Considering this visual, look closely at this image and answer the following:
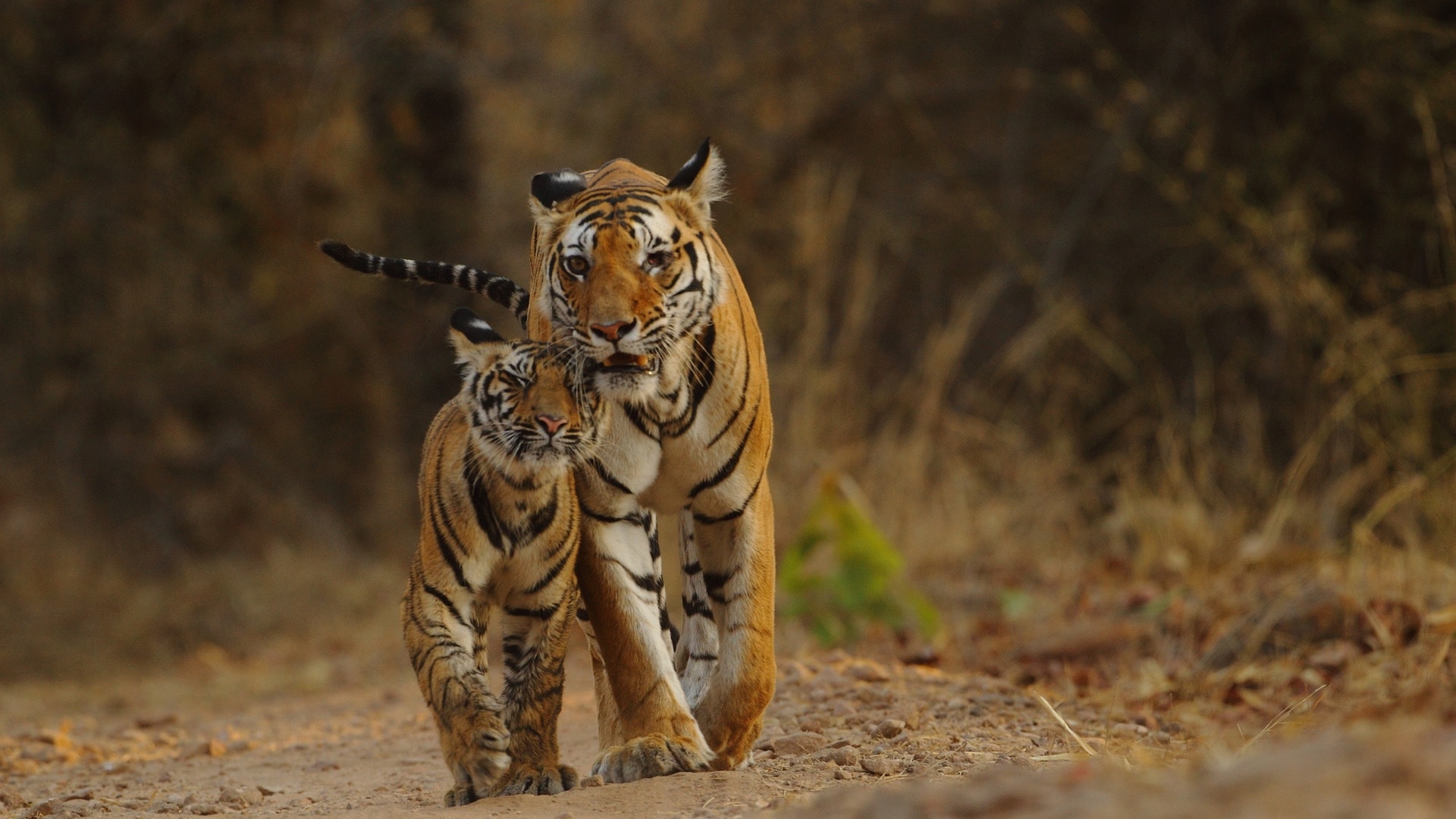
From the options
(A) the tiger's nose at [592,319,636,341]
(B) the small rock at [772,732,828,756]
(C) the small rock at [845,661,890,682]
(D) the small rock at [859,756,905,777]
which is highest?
(A) the tiger's nose at [592,319,636,341]

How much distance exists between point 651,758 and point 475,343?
1.19m

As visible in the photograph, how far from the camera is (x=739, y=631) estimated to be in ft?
13.6

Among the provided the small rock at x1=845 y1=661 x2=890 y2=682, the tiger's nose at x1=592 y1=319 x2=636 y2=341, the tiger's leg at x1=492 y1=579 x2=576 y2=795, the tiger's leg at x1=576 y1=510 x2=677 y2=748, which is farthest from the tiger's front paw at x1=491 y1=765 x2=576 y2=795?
the small rock at x1=845 y1=661 x2=890 y2=682

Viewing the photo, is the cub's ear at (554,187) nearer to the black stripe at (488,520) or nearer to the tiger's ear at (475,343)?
the tiger's ear at (475,343)

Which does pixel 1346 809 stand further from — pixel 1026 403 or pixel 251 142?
pixel 251 142

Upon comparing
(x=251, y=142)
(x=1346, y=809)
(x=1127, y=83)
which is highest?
(x=251, y=142)

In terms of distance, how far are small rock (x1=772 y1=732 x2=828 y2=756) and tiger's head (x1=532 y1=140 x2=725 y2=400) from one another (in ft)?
4.07

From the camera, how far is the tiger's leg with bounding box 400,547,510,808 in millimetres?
3826

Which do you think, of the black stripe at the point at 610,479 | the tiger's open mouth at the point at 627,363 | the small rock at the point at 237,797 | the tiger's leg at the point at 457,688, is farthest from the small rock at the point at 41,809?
the tiger's open mouth at the point at 627,363

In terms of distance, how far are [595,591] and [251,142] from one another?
9.32m

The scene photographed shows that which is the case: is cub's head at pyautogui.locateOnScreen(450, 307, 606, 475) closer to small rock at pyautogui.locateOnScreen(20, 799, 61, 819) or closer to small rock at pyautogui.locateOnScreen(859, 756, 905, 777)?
small rock at pyautogui.locateOnScreen(859, 756, 905, 777)

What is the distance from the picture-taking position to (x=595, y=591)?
411 cm

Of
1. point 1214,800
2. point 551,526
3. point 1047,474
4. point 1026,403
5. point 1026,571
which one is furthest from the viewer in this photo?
point 1026,403

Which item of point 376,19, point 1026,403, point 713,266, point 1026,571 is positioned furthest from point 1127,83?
point 713,266
